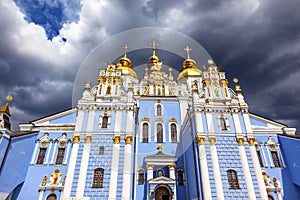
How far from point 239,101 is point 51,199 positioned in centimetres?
1756

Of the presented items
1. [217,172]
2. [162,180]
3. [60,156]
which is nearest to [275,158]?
[217,172]

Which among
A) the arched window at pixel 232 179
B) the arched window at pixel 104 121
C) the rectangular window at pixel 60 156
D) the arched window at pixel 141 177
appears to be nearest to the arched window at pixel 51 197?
the rectangular window at pixel 60 156

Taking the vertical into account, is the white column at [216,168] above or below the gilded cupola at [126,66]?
below

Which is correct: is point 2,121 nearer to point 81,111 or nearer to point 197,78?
point 81,111

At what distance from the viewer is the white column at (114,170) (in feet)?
47.9

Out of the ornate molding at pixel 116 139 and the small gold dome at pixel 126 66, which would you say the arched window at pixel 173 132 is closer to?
the ornate molding at pixel 116 139

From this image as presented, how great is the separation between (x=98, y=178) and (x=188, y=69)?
885 inches

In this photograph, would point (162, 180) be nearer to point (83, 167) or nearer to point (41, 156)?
point (83, 167)

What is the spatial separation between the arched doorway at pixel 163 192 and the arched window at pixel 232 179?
174 inches

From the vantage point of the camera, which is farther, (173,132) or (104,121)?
→ (173,132)

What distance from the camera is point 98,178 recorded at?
1525 centimetres

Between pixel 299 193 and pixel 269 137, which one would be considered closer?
pixel 299 193

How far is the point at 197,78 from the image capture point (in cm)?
3106

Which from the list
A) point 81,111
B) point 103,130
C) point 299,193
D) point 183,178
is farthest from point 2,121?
point 299,193
